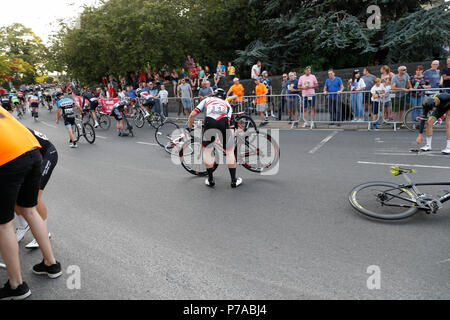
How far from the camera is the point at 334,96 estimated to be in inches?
428

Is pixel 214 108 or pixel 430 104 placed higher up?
pixel 214 108

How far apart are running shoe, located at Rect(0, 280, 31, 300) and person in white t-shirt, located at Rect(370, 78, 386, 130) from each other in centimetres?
1010

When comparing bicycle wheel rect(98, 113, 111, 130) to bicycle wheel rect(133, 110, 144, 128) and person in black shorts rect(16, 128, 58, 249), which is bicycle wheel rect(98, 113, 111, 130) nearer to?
bicycle wheel rect(133, 110, 144, 128)

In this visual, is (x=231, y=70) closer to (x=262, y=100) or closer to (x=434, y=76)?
(x=262, y=100)

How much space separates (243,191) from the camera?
212 inches

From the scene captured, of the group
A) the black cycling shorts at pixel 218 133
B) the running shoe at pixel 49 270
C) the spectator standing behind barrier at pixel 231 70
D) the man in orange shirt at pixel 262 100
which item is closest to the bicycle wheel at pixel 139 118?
the man in orange shirt at pixel 262 100

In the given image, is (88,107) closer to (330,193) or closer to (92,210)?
(92,210)

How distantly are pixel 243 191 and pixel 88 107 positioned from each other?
37.0 feet

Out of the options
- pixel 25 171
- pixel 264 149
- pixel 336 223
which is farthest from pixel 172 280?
pixel 264 149

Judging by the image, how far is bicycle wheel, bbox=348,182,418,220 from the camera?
12.7 feet

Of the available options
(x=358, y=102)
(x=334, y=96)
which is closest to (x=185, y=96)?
(x=334, y=96)

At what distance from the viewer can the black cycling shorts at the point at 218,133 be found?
545 centimetres

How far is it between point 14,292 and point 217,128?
3.60m
